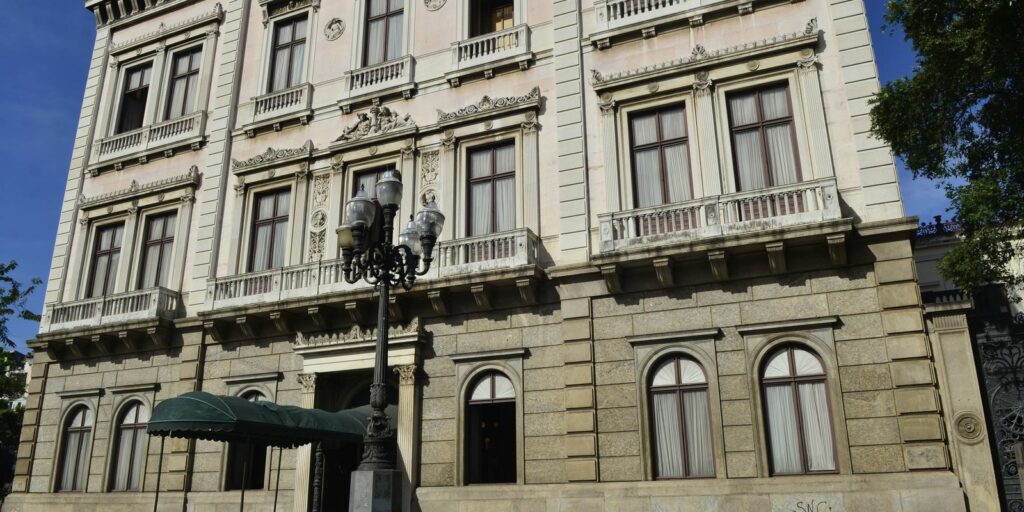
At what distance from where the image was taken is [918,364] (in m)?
12.7

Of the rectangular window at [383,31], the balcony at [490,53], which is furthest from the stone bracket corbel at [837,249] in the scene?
the rectangular window at [383,31]

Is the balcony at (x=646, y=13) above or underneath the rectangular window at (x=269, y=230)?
above

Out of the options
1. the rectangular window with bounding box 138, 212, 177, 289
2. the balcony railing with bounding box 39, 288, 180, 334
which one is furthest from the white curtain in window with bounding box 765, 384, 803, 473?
the rectangular window with bounding box 138, 212, 177, 289

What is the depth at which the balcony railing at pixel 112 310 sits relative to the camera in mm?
19797

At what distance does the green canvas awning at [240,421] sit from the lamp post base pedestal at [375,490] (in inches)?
169

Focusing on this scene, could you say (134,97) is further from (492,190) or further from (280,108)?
(492,190)

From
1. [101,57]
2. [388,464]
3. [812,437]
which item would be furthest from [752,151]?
[101,57]

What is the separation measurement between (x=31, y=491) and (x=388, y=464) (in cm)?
1569

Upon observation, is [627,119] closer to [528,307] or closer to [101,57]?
[528,307]

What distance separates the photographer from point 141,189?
2180cm

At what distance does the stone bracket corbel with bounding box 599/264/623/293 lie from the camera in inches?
583

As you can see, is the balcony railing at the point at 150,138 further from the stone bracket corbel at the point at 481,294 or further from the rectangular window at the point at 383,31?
the stone bracket corbel at the point at 481,294

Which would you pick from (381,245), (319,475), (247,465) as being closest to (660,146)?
(381,245)

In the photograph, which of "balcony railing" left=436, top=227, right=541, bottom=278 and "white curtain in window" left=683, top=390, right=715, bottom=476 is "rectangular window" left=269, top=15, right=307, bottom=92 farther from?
"white curtain in window" left=683, top=390, right=715, bottom=476
